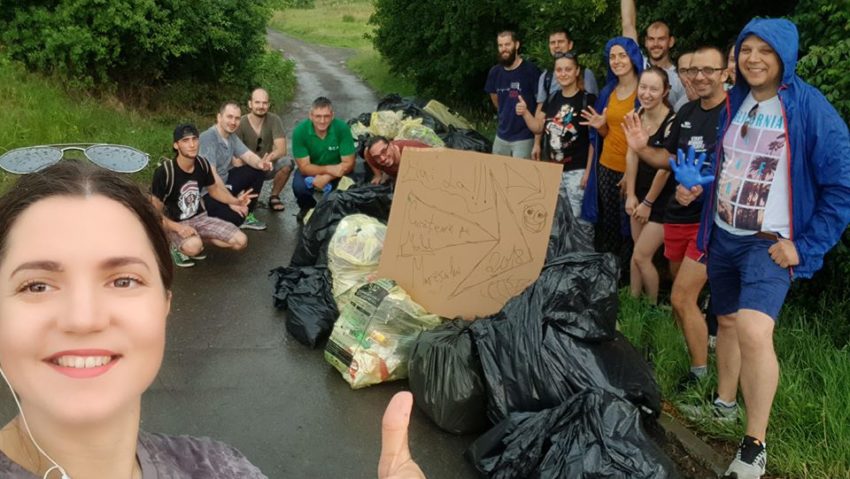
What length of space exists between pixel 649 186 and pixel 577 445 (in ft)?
7.61

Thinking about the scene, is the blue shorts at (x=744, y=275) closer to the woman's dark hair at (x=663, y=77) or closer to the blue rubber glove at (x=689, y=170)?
the blue rubber glove at (x=689, y=170)

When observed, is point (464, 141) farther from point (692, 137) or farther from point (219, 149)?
point (692, 137)

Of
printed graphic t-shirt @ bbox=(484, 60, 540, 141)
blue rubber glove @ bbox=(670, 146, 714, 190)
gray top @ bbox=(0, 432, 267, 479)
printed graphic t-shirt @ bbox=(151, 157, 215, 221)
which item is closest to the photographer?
gray top @ bbox=(0, 432, 267, 479)

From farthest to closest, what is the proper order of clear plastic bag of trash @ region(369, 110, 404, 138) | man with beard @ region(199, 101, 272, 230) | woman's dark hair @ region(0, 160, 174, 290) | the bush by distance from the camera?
the bush → clear plastic bag of trash @ region(369, 110, 404, 138) → man with beard @ region(199, 101, 272, 230) → woman's dark hair @ region(0, 160, 174, 290)

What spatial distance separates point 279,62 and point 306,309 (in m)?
15.7

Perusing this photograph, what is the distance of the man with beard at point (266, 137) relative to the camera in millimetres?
7906

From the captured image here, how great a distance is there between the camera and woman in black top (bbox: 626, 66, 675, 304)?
187 inches

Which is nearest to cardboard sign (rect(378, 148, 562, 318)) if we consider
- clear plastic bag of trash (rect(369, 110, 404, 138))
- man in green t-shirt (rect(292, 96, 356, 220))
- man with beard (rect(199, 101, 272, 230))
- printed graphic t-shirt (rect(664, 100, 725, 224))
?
printed graphic t-shirt (rect(664, 100, 725, 224))

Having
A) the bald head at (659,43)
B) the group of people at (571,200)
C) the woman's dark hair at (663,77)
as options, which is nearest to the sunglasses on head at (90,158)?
the group of people at (571,200)

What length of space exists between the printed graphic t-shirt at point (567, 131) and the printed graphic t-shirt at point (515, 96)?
48.4 inches

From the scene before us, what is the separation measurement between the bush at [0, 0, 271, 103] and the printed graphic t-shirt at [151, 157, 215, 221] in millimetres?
5230

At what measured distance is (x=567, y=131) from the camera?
→ 5.87 meters

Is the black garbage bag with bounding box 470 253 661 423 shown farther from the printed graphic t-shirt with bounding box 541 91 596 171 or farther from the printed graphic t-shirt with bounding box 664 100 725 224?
the printed graphic t-shirt with bounding box 541 91 596 171

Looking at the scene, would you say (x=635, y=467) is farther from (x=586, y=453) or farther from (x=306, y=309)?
(x=306, y=309)
